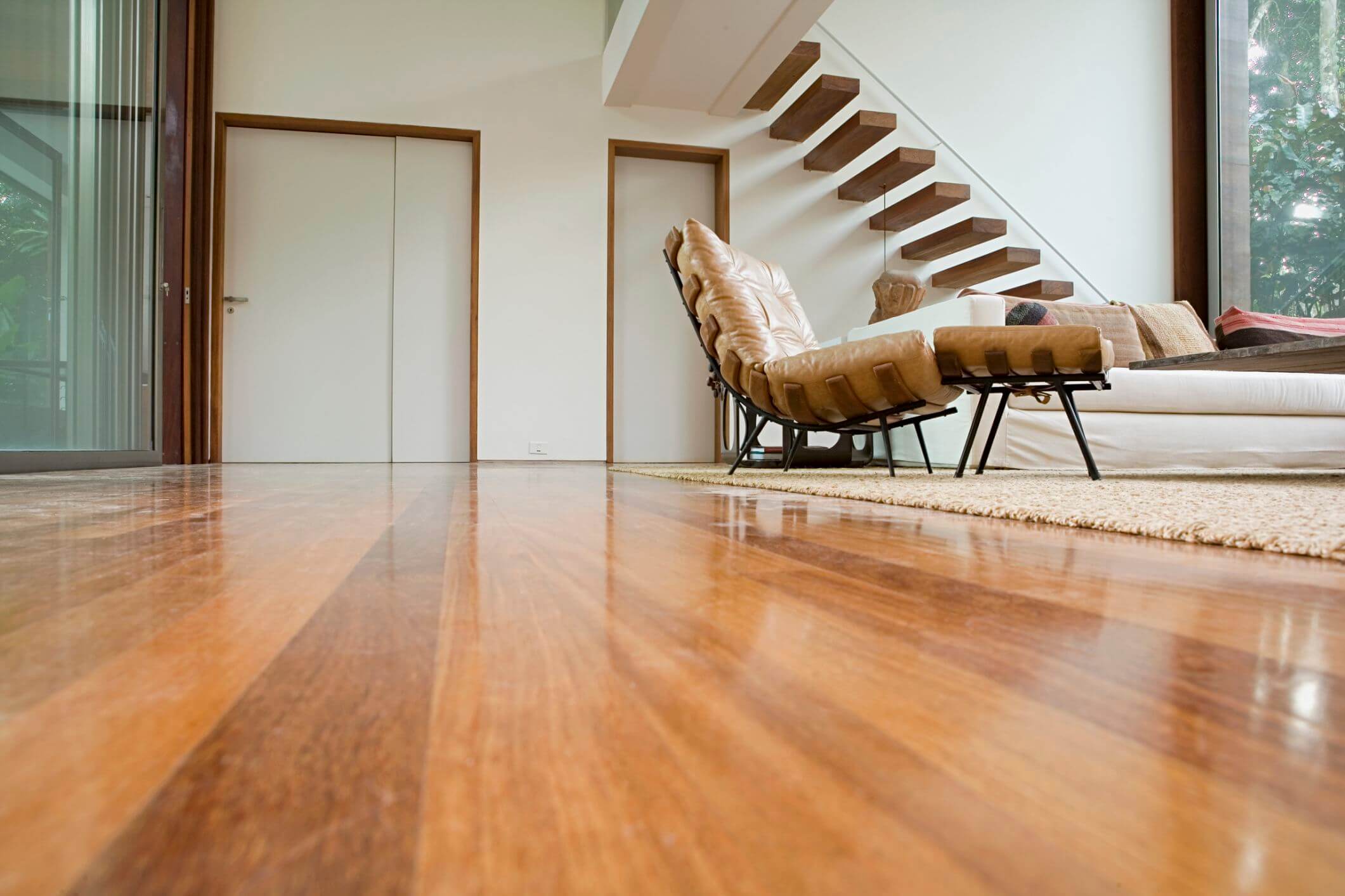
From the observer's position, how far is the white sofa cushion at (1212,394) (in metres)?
3.28

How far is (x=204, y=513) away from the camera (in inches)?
43.3

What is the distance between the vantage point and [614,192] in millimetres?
5410

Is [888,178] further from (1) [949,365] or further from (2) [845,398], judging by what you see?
(1) [949,365]

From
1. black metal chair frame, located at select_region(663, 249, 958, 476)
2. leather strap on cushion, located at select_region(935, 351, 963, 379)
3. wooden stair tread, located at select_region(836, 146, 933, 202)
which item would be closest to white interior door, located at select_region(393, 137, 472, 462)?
wooden stair tread, located at select_region(836, 146, 933, 202)

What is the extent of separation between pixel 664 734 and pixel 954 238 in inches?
209

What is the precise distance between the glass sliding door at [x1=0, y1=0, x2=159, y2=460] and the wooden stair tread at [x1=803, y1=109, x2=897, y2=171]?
3518 mm

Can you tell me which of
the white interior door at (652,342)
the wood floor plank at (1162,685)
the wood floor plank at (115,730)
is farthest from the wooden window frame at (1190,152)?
the wood floor plank at (115,730)

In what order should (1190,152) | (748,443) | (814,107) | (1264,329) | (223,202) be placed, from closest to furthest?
(748,443) → (1264,329) → (223,202) → (814,107) → (1190,152)

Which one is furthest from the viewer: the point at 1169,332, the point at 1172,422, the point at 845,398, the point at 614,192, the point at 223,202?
the point at 614,192

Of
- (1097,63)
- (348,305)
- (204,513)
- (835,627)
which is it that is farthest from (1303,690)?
(1097,63)

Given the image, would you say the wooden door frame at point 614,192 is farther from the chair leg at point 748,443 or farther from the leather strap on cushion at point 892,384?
the leather strap on cushion at point 892,384

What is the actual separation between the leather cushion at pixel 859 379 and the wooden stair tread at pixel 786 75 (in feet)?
9.34

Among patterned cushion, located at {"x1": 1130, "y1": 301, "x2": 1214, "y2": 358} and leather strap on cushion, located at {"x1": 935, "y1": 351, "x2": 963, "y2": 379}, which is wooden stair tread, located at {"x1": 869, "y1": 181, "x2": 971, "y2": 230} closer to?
patterned cushion, located at {"x1": 1130, "y1": 301, "x2": 1214, "y2": 358}

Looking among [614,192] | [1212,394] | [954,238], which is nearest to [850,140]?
[954,238]
